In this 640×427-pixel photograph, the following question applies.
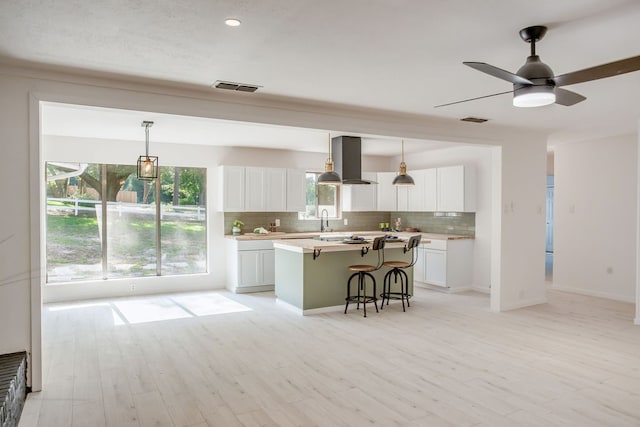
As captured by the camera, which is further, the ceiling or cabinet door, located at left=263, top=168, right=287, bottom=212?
cabinet door, located at left=263, top=168, right=287, bottom=212

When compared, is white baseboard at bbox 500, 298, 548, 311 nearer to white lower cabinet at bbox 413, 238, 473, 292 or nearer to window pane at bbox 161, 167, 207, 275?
white lower cabinet at bbox 413, 238, 473, 292

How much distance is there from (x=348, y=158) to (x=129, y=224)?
12.6 feet

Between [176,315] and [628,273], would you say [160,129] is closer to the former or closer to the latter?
[176,315]

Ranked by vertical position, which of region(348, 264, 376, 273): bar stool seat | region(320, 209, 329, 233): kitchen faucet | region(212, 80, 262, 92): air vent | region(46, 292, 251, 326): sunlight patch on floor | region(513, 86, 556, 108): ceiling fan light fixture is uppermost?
region(212, 80, 262, 92): air vent

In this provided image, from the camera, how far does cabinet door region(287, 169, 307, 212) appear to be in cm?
823

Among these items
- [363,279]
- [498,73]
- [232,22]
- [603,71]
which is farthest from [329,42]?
[363,279]

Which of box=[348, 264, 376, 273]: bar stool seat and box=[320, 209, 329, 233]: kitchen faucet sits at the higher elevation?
box=[320, 209, 329, 233]: kitchen faucet

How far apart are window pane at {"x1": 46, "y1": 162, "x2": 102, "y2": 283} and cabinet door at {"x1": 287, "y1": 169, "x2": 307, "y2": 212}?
320cm

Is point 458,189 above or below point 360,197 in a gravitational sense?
above

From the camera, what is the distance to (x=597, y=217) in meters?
7.15

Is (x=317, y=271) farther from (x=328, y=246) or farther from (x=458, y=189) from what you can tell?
(x=458, y=189)

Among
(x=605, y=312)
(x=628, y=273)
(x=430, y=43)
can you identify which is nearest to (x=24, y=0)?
(x=430, y=43)

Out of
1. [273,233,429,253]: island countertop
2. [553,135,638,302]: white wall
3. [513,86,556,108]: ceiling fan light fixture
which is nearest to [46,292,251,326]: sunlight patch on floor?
[273,233,429,253]: island countertop

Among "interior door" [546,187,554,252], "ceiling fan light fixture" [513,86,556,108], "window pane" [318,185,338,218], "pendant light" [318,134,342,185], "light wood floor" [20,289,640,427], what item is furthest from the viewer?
"interior door" [546,187,554,252]
